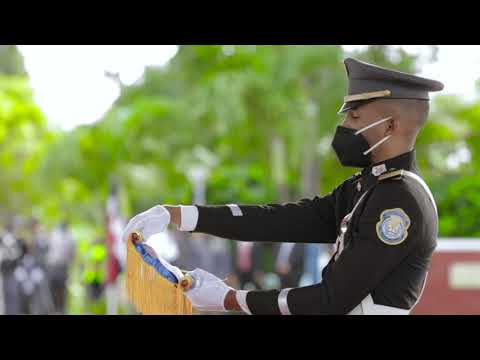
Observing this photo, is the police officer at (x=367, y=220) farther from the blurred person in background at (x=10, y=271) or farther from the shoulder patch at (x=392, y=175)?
the blurred person in background at (x=10, y=271)

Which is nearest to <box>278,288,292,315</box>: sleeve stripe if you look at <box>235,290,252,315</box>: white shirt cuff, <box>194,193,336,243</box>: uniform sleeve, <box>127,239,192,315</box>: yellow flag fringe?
<box>235,290,252,315</box>: white shirt cuff

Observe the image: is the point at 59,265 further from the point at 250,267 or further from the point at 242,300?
the point at 242,300

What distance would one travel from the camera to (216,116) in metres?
20.7

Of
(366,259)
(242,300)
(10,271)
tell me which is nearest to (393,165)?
(366,259)

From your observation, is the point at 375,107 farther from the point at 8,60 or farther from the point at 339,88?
the point at 8,60

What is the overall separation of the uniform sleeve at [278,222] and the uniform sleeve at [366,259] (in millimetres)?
451

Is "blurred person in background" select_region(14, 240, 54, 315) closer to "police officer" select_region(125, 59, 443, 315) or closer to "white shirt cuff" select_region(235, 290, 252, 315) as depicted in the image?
"police officer" select_region(125, 59, 443, 315)

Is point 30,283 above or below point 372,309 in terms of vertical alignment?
below

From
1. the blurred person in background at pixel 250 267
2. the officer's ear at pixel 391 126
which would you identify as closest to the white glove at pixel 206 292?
the officer's ear at pixel 391 126

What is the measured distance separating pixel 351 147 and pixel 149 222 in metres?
0.67

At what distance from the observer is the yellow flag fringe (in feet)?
8.25

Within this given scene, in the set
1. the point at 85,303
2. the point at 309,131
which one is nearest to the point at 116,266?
the point at 85,303

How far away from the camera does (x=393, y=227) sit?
2418mm

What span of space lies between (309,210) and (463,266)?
6.49 m
